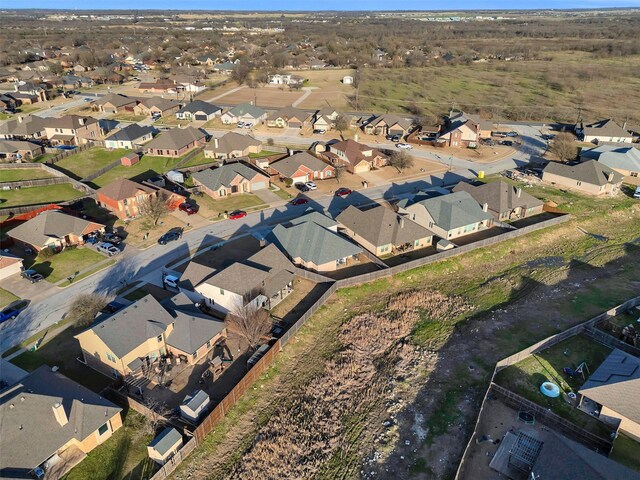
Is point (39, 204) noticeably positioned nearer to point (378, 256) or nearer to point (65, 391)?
point (65, 391)

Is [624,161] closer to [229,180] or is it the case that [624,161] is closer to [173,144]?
[229,180]

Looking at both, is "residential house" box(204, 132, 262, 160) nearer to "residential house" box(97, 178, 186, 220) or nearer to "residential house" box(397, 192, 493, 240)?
"residential house" box(97, 178, 186, 220)

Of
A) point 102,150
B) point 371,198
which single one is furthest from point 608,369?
point 102,150

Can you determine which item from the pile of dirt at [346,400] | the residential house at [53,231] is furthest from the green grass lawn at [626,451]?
the residential house at [53,231]

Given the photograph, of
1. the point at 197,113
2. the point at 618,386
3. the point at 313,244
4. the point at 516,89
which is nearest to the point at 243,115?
the point at 197,113

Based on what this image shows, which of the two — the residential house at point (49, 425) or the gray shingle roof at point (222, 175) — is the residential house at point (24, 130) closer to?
the gray shingle roof at point (222, 175)

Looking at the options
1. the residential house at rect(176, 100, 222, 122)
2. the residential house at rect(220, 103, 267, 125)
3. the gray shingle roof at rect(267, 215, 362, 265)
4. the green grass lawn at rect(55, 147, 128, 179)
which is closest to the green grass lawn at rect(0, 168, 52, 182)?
the green grass lawn at rect(55, 147, 128, 179)
